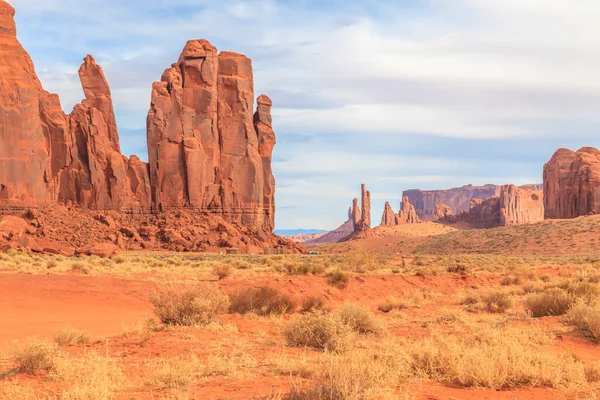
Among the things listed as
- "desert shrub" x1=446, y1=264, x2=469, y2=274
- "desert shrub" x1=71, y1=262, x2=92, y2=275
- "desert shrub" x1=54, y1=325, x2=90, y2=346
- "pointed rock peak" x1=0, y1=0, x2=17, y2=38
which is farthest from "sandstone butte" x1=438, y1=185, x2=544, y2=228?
"desert shrub" x1=54, y1=325, x2=90, y2=346

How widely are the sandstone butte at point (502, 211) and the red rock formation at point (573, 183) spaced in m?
28.9

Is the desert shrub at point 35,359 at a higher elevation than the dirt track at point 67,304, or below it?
higher

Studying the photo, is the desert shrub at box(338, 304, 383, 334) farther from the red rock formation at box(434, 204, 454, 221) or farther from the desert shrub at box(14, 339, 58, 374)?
the red rock formation at box(434, 204, 454, 221)

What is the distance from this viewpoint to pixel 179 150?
64.9 m

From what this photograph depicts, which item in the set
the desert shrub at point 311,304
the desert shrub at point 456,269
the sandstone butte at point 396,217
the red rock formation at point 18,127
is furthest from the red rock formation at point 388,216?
the desert shrub at point 311,304

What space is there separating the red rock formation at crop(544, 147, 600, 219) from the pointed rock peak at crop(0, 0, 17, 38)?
261 ft

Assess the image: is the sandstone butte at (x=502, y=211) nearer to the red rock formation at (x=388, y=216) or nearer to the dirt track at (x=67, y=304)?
the red rock formation at (x=388, y=216)

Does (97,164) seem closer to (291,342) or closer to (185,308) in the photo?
(185,308)

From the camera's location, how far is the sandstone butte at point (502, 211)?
429 ft

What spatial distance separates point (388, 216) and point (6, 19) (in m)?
111

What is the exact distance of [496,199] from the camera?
136750 mm

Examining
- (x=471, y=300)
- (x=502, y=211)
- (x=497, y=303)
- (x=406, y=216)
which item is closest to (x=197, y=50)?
(x=471, y=300)

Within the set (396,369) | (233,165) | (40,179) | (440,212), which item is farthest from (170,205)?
(440,212)

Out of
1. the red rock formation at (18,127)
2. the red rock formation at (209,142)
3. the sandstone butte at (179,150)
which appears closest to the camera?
the red rock formation at (18,127)
